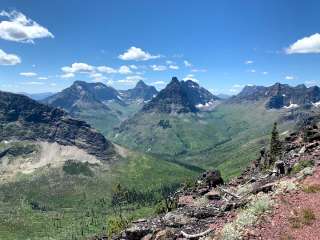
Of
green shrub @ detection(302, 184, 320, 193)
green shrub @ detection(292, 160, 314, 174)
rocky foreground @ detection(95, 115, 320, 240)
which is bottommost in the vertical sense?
rocky foreground @ detection(95, 115, 320, 240)

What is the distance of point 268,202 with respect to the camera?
52031mm

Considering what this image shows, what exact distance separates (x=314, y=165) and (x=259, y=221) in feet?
67.9

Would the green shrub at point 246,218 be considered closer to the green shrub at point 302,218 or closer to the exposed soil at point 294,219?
the exposed soil at point 294,219

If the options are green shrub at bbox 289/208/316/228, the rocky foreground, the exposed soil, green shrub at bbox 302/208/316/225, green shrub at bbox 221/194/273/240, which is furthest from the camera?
green shrub at bbox 221/194/273/240

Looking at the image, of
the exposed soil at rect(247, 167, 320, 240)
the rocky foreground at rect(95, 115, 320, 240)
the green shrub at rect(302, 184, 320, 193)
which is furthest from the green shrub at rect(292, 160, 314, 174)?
the exposed soil at rect(247, 167, 320, 240)

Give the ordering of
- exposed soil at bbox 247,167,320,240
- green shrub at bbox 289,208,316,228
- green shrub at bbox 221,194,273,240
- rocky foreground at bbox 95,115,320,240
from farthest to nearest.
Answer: green shrub at bbox 221,194,273,240 < green shrub at bbox 289,208,316,228 < rocky foreground at bbox 95,115,320,240 < exposed soil at bbox 247,167,320,240

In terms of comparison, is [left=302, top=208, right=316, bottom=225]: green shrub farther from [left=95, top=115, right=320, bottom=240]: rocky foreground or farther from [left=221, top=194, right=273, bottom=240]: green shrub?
[left=221, top=194, right=273, bottom=240]: green shrub

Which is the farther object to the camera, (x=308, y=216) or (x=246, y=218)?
(x=246, y=218)

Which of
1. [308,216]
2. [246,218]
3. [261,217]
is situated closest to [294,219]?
[308,216]

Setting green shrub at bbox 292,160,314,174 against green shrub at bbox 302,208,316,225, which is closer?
green shrub at bbox 302,208,316,225

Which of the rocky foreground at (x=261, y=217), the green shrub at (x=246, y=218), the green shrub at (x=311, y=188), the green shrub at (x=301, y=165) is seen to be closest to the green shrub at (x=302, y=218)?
the rocky foreground at (x=261, y=217)

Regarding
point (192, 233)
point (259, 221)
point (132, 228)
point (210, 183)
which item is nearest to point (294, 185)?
point (259, 221)

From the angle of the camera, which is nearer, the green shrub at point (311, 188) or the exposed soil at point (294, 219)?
the exposed soil at point (294, 219)

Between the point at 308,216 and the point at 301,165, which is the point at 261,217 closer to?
the point at 308,216
